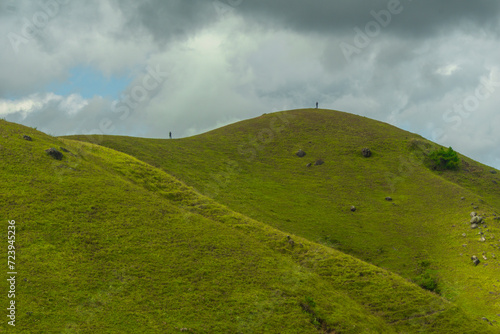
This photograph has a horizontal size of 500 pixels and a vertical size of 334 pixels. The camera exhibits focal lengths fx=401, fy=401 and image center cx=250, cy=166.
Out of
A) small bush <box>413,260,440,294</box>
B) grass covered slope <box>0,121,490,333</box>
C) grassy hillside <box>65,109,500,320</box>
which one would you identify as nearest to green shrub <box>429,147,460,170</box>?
grassy hillside <box>65,109,500,320</box>

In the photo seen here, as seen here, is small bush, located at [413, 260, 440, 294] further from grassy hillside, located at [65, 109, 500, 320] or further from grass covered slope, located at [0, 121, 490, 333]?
grass covered slope, located at [0, 121, 490, 333]

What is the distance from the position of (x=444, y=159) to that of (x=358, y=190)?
107 ft

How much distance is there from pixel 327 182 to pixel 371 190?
33.0ft

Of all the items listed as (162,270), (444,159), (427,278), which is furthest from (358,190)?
(162,270)

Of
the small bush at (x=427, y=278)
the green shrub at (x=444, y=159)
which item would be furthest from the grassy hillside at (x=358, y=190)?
the green shrub at (x=444, y=159)

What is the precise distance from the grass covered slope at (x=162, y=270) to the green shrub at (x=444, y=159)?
213ft

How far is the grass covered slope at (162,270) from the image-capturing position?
34.8 metres

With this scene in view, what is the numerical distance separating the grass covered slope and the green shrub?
64.9 meters

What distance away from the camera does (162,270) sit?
40.9m

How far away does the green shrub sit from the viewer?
347 feet

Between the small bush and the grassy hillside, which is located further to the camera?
the grassy hillside

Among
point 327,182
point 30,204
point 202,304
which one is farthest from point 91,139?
point 202,304

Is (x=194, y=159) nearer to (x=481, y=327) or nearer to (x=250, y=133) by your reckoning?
(x=250, y=133)

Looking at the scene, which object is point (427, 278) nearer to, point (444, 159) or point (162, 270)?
point (162, 270)
